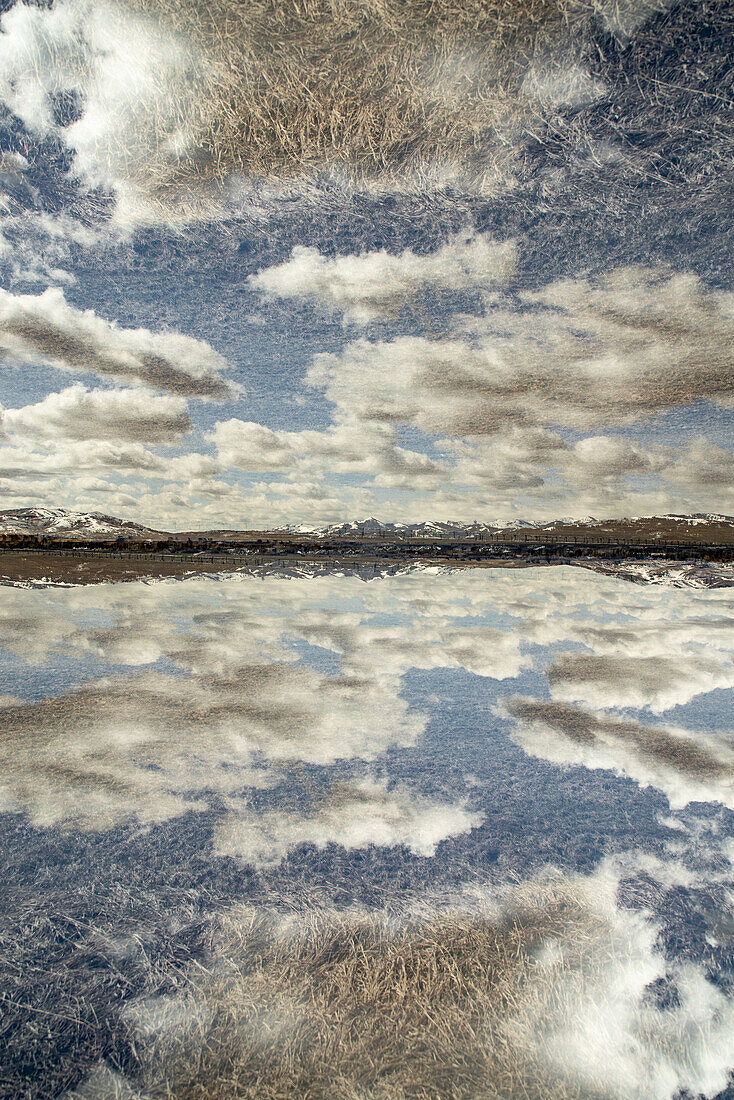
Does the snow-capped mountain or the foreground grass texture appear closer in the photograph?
the foreground grass texture

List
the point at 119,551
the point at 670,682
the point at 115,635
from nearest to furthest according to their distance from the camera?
the point at 670,682 < the point at 115,635 < the point at 119,551

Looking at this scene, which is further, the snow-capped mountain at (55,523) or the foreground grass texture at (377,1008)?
the snow-capped mountain at (55,523)

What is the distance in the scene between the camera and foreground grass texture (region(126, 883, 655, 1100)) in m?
1.11

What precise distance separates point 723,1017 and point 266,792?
156 centimetres

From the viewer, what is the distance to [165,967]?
1.28 metres

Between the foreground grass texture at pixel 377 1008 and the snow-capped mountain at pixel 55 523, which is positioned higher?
the snow-capped mountain at pixel 55 523

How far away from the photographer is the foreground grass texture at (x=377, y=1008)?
1.11 metres

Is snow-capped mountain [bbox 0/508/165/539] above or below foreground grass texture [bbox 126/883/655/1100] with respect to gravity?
above

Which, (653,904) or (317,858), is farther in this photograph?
(317,858)

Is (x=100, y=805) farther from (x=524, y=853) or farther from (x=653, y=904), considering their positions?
(x=653, y=904)

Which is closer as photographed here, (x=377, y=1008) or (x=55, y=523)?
(x=377, y=1008)

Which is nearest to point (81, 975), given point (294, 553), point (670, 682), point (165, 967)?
point (165, 967)

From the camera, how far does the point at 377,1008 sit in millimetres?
1229

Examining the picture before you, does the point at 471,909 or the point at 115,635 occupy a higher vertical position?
the point at 115,635
